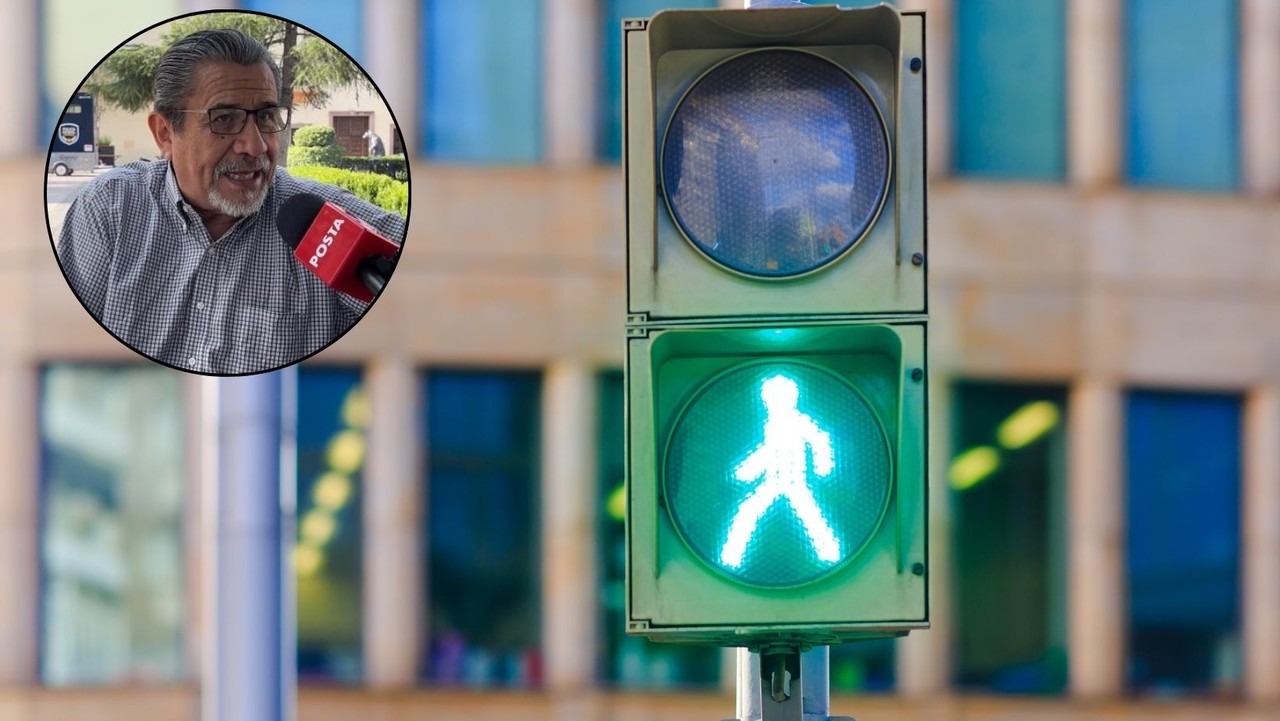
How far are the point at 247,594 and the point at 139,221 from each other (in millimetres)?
6590

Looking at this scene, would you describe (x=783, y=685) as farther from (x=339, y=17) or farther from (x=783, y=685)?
(x=339, y=17)

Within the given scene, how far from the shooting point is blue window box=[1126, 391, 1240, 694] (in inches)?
714

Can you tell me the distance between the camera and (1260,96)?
718 inches

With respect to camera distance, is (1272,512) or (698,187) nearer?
(698,187)

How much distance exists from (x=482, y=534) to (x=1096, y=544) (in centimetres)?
486

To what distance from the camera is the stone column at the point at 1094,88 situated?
18.2 meters

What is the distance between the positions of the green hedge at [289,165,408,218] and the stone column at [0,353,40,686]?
1401 cm

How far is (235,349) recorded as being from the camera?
4.65 meters

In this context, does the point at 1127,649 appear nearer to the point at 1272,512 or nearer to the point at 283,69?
the point at 1272,512

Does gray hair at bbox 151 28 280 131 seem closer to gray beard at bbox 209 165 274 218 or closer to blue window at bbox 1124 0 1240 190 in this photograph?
gray beard at bbox 209 165 274 218

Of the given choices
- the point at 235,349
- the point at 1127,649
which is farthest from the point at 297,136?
the point at 1127,649

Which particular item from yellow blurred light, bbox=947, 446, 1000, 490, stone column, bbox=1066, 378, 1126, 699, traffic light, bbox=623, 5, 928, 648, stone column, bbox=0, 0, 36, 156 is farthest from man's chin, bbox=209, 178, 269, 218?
stone column, bbox=1066, 378, 1126, 699

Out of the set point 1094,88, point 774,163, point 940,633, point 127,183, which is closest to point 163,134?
point 127,183

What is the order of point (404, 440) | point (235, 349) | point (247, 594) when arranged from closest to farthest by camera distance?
point (235, 349) → point (247, 594) → point (404, 440)
